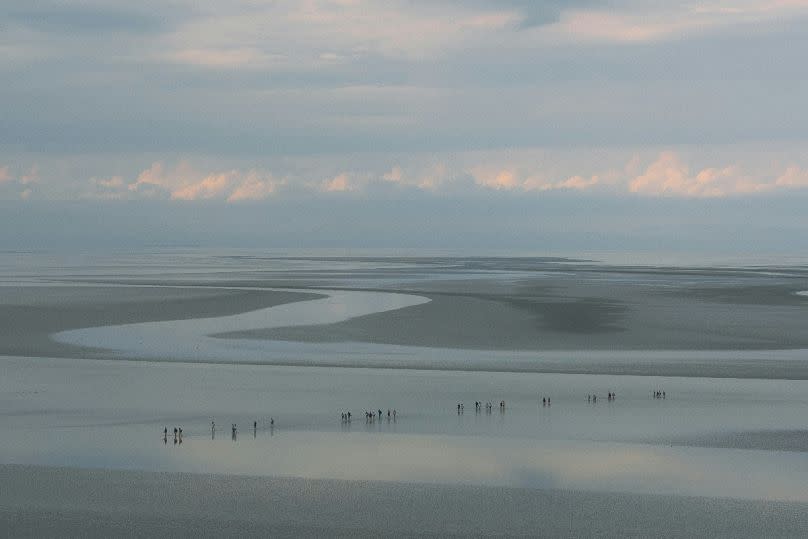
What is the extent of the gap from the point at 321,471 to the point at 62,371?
20150 millimetres

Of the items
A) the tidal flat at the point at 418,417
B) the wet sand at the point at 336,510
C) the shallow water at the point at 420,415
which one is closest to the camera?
the wet sand at the point at 336,510

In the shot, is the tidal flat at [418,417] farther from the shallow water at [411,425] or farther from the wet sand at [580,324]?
the wet sand at [580,324]

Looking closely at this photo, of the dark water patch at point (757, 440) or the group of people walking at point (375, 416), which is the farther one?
the group of people walking at point (375, 416)

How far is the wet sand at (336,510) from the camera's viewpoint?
20.8 m

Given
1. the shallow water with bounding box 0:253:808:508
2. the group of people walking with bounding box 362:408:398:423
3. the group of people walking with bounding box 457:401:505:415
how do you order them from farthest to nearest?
the group of people walking with bounding box 457:401:505:415 → the group of people walking with bounding box 362:408:398:423 → the shallow water with bounding box 0:253:808:508

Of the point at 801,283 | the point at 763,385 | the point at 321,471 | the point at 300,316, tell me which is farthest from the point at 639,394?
the point at 801,283

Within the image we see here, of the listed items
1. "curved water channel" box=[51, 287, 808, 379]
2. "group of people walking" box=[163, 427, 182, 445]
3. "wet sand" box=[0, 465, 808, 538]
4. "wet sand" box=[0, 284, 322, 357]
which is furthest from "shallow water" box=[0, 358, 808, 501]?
"wet sand" box=[0, 284, 322, 357]

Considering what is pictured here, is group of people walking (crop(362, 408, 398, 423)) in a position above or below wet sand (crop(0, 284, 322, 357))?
above

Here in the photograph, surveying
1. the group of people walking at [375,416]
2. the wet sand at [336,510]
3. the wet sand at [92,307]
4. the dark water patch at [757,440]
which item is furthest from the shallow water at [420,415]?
the wet sand at [92,307]

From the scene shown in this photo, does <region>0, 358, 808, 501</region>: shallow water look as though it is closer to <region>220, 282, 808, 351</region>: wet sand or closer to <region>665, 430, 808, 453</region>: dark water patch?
<region>665, 430, 808, 453</region>: dark water patch

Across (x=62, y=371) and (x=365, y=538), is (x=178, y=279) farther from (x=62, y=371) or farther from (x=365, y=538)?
(x=365, y=538)

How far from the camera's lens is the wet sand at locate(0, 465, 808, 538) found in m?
20.8

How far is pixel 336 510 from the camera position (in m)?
22.2

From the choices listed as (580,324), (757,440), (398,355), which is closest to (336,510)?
(757,440)
